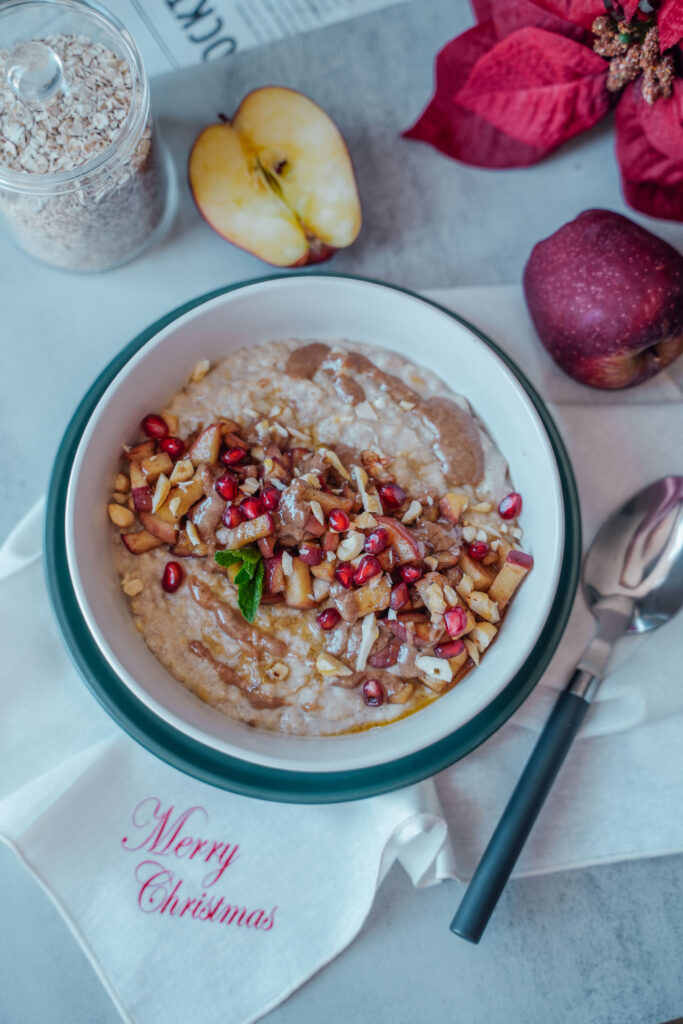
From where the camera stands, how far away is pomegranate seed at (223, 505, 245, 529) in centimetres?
210

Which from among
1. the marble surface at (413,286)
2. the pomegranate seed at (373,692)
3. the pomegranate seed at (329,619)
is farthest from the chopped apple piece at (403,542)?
the marble surface at (413,286)

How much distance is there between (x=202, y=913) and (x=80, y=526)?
1107 millimetres

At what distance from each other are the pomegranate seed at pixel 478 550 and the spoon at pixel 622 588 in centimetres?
40

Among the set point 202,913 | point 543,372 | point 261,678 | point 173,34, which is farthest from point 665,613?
point 173,34

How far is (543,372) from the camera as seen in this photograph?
2.54 m

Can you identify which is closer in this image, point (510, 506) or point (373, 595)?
point (373, 595)

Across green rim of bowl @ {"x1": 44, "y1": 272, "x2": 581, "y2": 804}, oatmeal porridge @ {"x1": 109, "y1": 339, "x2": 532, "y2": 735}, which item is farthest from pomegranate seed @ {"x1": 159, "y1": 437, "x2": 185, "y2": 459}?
green rim of bowl @ {"x1": 44, "y1": 272, "x2": 581, "y2": 804}

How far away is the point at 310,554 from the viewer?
2.12m

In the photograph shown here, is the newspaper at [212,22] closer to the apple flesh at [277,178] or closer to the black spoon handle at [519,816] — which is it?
the apple flesh at [277,178]

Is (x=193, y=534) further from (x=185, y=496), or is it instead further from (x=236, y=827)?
(x=236, y=827)

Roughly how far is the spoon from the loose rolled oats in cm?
165

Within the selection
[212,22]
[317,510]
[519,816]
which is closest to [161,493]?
[317,510]

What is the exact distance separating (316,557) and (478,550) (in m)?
0.43

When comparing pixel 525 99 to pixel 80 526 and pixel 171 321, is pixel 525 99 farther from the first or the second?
pixel 80 526
